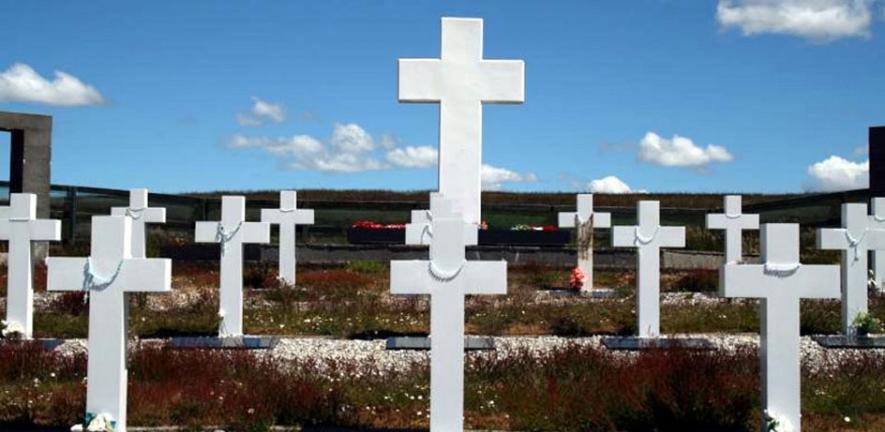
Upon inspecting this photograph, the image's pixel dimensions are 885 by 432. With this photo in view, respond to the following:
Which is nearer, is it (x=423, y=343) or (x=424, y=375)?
(x=424, y=375)

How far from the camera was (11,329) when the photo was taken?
11.9 metres

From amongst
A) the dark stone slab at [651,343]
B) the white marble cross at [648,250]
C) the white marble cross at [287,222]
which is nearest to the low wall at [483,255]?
the white marble cross at [287,222]

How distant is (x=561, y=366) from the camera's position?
916 cm

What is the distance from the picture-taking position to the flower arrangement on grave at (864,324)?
11898 mm

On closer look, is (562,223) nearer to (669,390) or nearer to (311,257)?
(311,257)

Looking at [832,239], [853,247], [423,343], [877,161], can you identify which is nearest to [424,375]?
[423,343]

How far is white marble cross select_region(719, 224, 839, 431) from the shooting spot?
22.8ft

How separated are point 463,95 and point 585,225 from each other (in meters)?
3.86

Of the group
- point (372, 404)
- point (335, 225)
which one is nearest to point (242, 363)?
point (372, 404)

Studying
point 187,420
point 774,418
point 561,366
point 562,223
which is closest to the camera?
point 774,418

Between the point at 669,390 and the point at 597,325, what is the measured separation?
18.0ft

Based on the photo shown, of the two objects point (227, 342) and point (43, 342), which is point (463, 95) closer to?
point (227, 342)

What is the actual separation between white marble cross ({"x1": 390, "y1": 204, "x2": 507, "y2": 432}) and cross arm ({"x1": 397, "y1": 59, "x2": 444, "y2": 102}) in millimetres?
9676

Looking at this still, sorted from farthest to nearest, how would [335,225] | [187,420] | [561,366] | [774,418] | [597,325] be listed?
[335,225] → [597,325] → [561,366] → [187,420] → [774,418]
